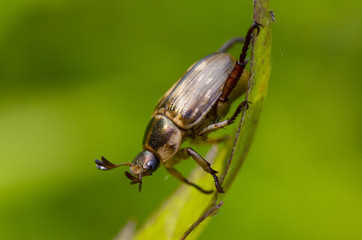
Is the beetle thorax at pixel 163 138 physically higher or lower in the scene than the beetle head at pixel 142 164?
higher

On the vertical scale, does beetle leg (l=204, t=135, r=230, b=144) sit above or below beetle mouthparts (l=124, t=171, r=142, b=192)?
above

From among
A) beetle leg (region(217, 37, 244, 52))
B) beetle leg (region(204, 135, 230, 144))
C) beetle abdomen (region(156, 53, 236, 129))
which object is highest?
A: beetle leg (region(217, 37, 244, 52))

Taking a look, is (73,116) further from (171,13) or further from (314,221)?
(314,221)

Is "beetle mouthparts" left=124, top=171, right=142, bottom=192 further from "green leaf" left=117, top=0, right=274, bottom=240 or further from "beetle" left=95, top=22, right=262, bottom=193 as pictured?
"green leaf" left=117, top=0, right=274, bottom=240

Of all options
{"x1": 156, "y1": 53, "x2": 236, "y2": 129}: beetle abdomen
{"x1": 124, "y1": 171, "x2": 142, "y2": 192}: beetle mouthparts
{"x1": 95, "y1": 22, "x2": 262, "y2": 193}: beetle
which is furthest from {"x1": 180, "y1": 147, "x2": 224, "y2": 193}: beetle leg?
{"x1": 124, "y1": 171, "x2": 142, "y2": 192}: beetle mouthparts

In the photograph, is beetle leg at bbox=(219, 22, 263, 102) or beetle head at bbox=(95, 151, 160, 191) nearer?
beetle leg at bbox=(219, 22, 263, 102)

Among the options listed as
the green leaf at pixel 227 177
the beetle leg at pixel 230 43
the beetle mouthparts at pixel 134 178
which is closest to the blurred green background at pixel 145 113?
the beetle leg at pixel 230 43

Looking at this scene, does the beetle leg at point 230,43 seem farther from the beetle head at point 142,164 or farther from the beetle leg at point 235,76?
the beetle head at point 142,164

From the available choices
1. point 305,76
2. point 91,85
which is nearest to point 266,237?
point 305,76
